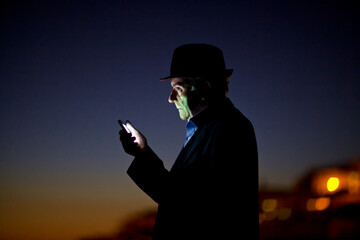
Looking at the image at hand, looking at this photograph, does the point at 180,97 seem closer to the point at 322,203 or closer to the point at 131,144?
the point at 131,144

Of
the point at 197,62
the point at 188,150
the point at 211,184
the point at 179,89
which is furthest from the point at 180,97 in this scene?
the point at 211,184

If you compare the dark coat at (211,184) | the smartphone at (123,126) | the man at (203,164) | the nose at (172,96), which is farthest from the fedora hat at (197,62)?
the smartphone at (123,126)

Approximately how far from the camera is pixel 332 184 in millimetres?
20344

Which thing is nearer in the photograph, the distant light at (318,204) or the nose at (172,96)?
the nose at (172,96)

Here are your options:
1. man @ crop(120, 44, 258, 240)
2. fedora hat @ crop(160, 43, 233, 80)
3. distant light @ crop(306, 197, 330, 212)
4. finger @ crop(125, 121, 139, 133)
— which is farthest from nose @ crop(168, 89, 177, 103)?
distant light @ crop(306, 197, 330, 212)

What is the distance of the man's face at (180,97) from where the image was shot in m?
2.46

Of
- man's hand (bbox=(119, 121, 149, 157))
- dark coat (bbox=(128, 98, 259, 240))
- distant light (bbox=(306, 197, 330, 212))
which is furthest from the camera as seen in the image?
distant light (bbox=(306, 197, 330, 212))

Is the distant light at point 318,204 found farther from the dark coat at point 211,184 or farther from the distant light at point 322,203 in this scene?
the dark coat at point 211,184

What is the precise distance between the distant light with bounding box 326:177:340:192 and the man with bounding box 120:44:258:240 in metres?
20.0

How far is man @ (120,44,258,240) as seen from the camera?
2.01m

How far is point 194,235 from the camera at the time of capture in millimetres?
1980

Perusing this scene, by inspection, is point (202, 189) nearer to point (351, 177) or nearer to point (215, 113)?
point (215, 113)

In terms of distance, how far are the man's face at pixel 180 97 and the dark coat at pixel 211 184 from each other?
0.22 m

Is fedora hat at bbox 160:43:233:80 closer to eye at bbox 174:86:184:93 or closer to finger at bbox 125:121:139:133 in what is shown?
eye at bbox 174:86:184:93
